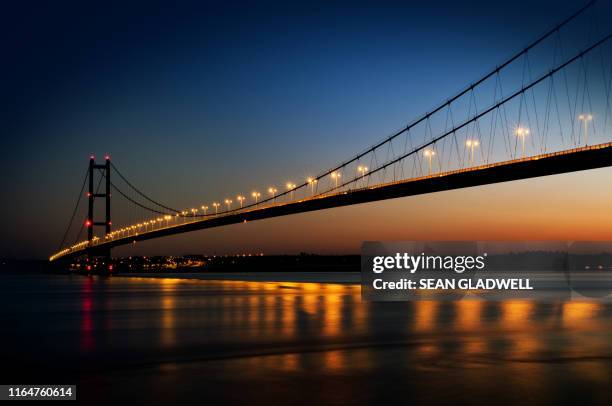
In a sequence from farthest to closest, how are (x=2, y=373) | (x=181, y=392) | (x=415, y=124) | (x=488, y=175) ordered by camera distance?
(x=415, y=124) → (x=488, y=175) → (x=2, y=373) → (x=181, y=392)

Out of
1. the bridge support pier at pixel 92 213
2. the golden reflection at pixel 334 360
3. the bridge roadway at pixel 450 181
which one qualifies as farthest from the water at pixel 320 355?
the bridge support pier at pixel 92 213

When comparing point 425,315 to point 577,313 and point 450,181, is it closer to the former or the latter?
point 577,313

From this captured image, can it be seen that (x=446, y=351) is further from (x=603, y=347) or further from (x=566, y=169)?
(x=566, y=169)

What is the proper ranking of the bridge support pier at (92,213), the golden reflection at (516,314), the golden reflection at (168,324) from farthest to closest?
the bridge support pier at (92,213), the golden reflection at (516,314), the golden reflection at (168,324)

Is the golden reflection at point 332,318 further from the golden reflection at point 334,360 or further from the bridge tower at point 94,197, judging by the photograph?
the bridge tower at point 94,197

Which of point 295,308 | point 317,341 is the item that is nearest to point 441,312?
point 295,308

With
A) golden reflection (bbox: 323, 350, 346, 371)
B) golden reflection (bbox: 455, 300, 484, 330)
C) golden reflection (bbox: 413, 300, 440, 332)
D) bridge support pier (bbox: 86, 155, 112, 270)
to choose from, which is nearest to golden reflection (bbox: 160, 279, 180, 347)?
golden reflection (bbox: 323, 350, 346, 371)

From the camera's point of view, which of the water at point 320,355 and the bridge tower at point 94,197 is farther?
the bridge tower at point 94,197

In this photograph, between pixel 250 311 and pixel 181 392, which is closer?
pixel 181 392
